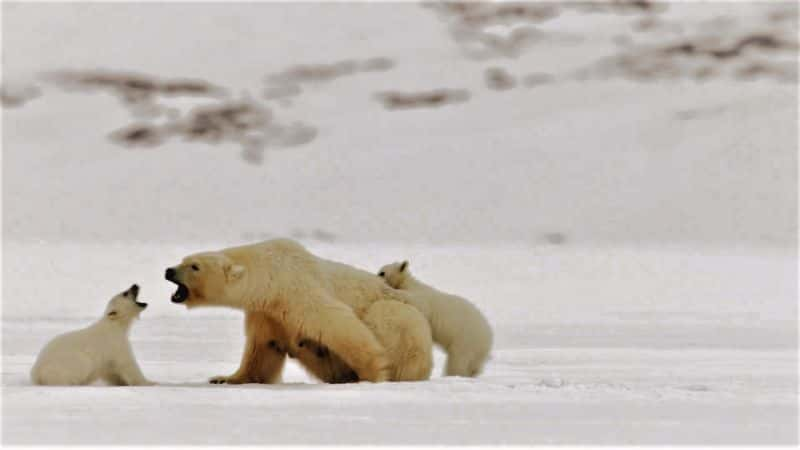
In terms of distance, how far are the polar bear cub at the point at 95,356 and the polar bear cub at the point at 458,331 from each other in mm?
1408

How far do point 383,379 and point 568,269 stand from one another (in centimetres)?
1030

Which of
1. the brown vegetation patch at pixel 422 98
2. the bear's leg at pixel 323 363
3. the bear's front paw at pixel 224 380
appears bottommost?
the bear's front paw at pixel 224 380

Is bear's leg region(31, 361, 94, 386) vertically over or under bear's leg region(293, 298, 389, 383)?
under

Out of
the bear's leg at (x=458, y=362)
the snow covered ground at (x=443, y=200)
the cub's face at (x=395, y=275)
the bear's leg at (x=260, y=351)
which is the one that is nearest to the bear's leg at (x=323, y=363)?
the bear's leg at (x=260, y=351)

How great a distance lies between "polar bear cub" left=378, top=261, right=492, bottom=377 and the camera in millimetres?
6457

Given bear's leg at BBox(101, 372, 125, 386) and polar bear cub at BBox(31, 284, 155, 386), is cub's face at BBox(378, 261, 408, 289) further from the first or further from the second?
bear's leg at BBox(101, 372, 125, 386)

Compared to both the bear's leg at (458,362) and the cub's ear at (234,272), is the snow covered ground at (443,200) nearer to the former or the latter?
the bear's leg at (458,362)

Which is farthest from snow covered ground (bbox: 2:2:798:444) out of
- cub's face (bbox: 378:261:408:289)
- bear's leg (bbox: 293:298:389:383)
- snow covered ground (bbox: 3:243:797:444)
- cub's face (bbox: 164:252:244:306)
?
cub's face (bbox: 378:261:408:289)

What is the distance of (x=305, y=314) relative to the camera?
19.8 ft

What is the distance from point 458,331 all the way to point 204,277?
1.26 meters

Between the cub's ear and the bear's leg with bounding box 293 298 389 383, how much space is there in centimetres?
35

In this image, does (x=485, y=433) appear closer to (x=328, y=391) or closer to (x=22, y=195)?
(x=328, y=391)

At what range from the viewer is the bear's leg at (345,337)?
6031 millimetres

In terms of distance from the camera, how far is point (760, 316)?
1122 cm
